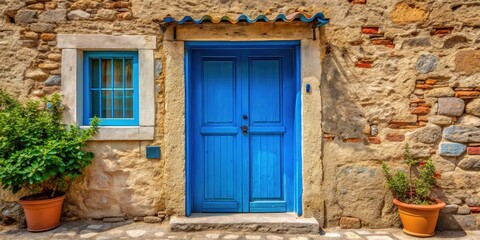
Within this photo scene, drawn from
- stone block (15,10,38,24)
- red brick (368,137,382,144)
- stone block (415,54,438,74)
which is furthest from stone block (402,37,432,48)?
stone block (15,10,38,24)

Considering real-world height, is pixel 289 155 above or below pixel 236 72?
below

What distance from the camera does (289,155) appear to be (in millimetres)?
3619

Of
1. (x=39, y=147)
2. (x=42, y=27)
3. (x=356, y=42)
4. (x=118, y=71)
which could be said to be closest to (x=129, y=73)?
(x=118, y=71)

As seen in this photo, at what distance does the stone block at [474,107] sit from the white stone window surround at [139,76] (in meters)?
3.59

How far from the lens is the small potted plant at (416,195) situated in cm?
A: 310

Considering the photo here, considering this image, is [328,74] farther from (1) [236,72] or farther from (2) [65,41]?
(2) [65,41]

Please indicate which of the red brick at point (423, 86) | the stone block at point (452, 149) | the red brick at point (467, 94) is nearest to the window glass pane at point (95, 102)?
the red brick at point (423, 86)

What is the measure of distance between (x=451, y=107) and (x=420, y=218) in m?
1.30

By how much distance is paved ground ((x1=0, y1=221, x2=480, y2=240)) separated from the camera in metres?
3.13

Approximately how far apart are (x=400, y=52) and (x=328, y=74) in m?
0.85

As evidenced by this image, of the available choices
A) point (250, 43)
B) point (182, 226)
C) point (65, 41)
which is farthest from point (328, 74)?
point (65, 41)

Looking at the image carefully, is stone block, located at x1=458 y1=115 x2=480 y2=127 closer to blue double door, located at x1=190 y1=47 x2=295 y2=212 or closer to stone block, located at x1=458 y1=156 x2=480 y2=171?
stone block, located at x1=458 y1=156 x2=480 y2=171

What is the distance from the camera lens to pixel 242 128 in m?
3.60

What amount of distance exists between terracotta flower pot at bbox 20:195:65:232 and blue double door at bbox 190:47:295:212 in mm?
1534
